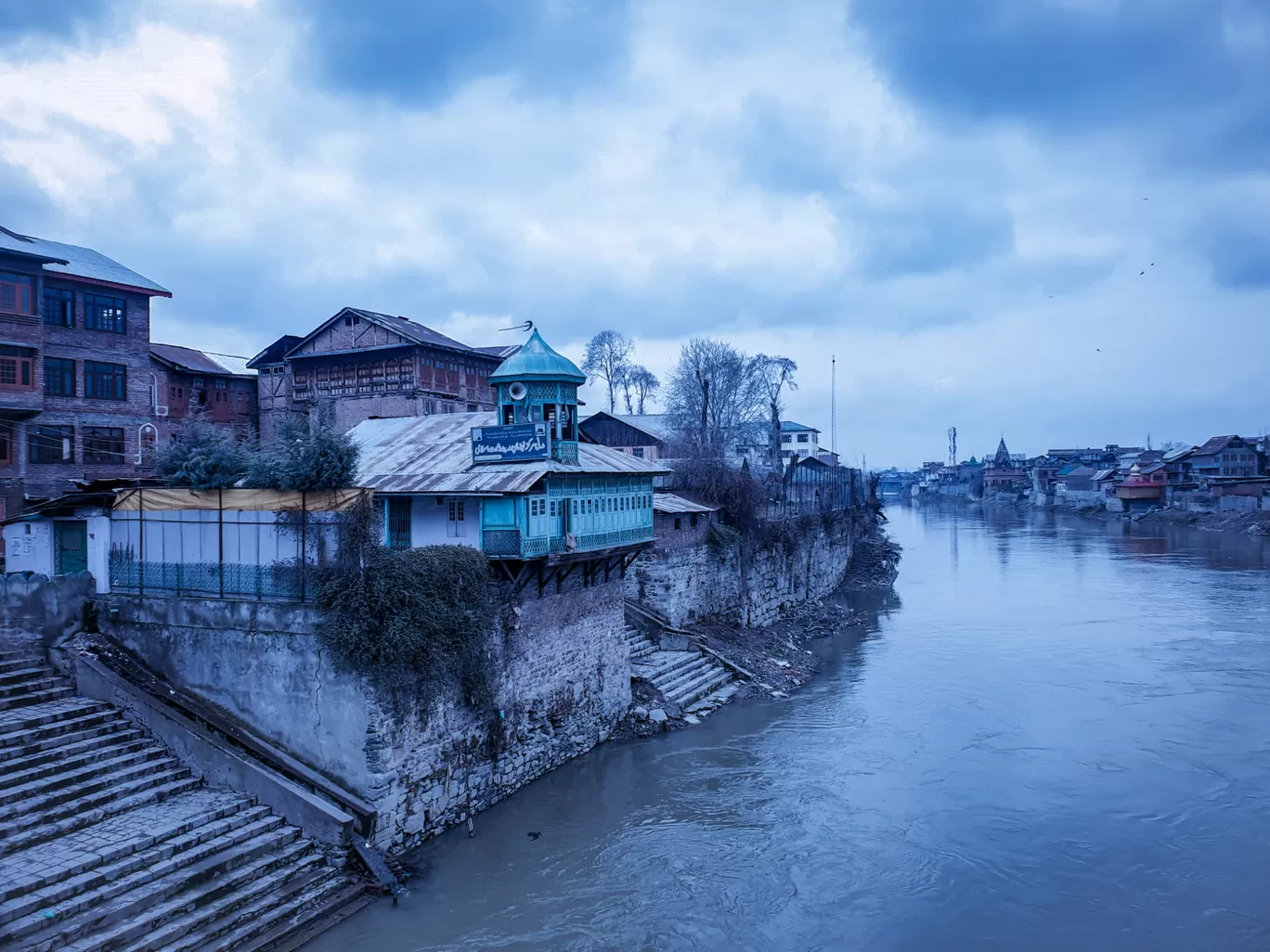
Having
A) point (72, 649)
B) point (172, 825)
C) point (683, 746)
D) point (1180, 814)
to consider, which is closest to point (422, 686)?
point (172, 825)

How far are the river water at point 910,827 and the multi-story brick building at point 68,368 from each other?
16579 mm

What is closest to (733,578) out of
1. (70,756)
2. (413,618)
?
(413,618)

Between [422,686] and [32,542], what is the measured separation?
30.7ft

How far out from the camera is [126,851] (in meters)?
11.4

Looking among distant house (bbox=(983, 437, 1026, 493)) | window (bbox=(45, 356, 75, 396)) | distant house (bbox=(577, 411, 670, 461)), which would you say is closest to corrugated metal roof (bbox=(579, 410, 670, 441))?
distant house (bbox=(577, 411, 670, 461))

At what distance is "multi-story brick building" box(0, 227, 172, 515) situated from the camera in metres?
23.3

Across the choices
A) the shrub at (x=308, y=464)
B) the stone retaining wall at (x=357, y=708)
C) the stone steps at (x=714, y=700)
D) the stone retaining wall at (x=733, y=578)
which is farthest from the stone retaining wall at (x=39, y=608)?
the stone retaining wall at (x=733, y=578)

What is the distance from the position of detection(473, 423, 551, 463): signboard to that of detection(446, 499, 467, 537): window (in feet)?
3.81

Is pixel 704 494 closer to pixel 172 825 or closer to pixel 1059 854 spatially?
pixel 1059 854

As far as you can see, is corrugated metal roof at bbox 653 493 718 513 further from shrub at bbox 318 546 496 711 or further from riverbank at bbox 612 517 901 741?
shrub at bbox 318 546 496 711

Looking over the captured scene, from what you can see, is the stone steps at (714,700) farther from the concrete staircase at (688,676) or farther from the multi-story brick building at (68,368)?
the multi-story brick building at (68,368)

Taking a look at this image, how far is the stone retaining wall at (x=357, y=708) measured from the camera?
13.9 m

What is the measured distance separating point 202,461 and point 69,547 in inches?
139

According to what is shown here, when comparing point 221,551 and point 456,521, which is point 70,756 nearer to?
point 221,551
